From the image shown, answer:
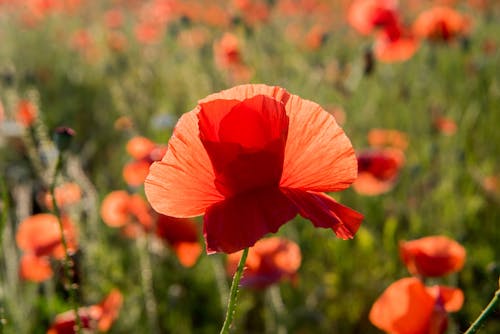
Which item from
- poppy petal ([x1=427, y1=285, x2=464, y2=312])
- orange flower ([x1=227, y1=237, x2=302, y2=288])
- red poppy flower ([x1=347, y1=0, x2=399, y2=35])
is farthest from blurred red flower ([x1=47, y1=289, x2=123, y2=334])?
red poppy flower ([x1=347, y1=0, x2=399, y2=35])

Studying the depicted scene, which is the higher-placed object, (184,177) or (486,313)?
(184,177)

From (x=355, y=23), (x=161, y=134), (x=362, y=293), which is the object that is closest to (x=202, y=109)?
(x=362, y=293)

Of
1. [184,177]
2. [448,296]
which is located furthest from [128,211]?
[184,177]

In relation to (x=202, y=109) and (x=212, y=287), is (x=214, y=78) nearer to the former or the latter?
(x=212, y=287)

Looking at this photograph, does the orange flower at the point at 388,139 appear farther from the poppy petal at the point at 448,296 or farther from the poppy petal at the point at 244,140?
the poppy petal at the point at 244,140

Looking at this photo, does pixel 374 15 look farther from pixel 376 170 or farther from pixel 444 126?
pixel 376 170

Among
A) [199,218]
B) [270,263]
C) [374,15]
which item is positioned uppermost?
[374,15]
